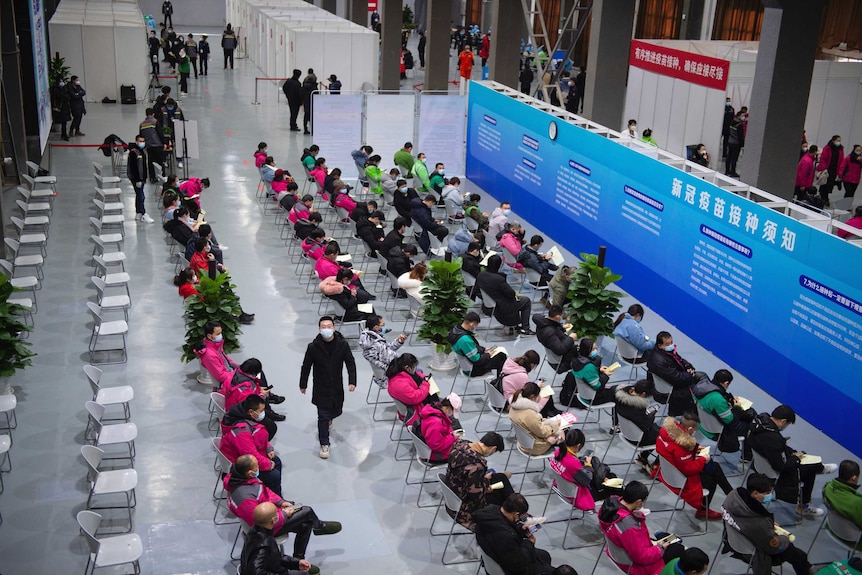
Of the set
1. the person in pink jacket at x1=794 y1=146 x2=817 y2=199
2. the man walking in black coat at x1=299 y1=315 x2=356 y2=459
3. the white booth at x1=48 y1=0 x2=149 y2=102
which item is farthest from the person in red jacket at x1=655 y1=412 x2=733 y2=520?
the white booth at x1=48 y1=0 x2=149 y2=102

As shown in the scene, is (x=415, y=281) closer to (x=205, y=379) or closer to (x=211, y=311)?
(x=211, y=311)

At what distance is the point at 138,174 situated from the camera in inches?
628

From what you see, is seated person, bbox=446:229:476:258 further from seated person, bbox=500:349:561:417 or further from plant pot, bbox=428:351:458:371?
seated person, bbox=500:349:561:417

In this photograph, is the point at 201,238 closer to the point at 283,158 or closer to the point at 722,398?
the point at 722,398

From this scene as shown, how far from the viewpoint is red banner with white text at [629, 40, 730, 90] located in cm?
2052

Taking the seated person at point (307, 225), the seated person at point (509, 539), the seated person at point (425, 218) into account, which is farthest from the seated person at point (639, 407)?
the seated person at point (425, 218)

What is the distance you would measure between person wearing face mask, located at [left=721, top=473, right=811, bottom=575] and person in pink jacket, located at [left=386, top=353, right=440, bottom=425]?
2970 millimetres

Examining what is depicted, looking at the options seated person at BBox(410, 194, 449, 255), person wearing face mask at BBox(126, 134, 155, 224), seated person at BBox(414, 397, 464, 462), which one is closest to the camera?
seated person at BBox(414, 397, 464, 462)

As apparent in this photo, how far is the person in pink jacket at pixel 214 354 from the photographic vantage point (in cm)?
929

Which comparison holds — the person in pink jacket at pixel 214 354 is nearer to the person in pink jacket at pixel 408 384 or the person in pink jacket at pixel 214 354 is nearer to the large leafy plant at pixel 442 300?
the person in pink jacket at pixel 408 384

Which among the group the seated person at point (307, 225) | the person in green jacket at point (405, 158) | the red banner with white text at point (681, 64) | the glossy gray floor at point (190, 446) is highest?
the red banner with white text at point (681, 64)

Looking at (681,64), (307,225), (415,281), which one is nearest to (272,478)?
(415,281)

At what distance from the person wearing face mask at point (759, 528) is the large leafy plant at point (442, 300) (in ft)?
14.0

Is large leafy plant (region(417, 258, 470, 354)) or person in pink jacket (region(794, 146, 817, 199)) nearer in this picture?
large leafy plant (region(417, 258, 470, 354))
